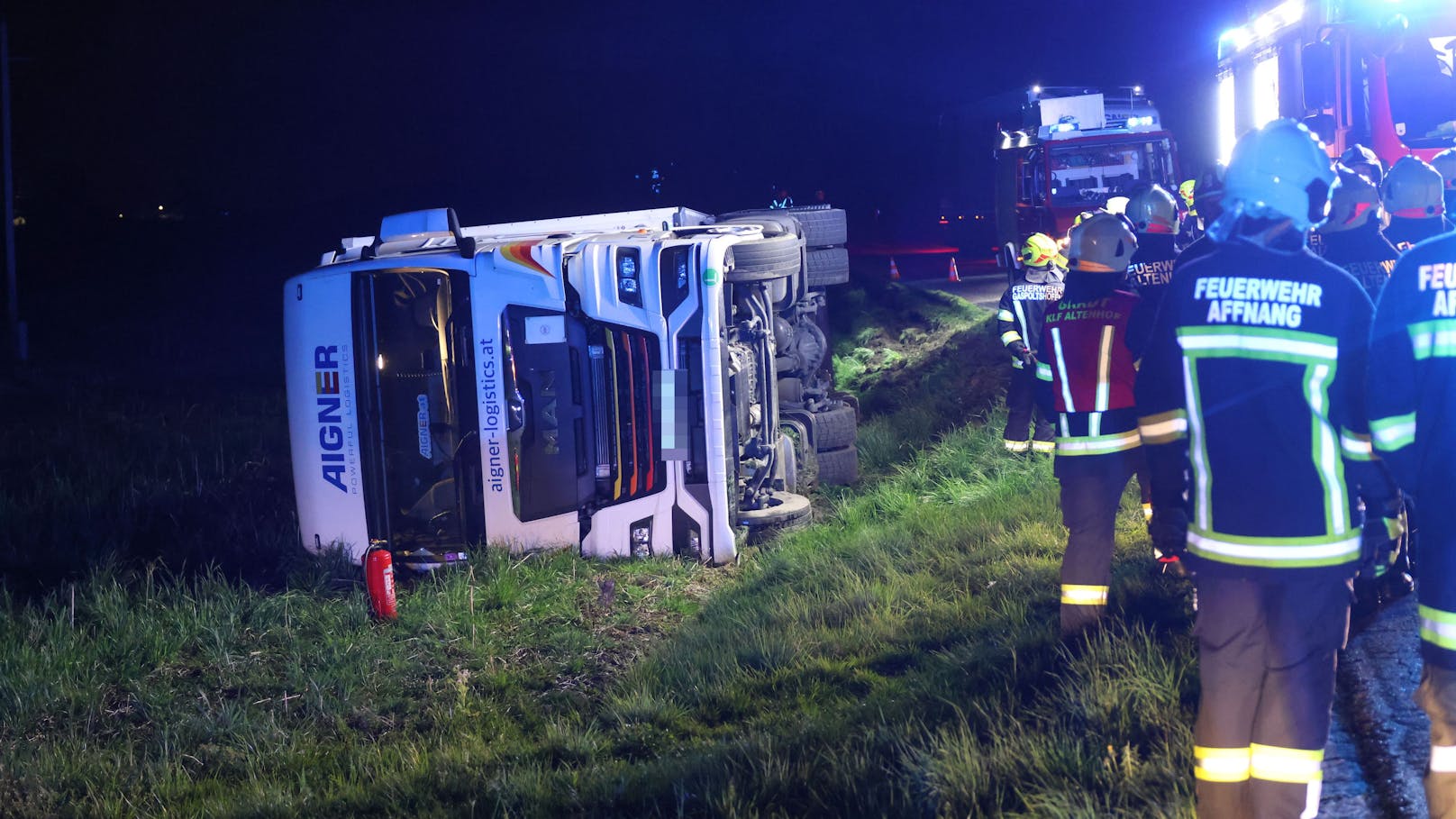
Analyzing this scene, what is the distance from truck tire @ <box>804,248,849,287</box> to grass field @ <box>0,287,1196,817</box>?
184 cm

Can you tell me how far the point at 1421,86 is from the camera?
333 inches

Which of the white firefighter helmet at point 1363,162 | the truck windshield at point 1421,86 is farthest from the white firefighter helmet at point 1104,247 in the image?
the truck windshield at point 1421,86

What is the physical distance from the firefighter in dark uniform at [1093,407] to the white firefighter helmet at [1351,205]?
1.56 metres

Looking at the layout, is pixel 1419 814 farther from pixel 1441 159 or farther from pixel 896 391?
pixel 896 391

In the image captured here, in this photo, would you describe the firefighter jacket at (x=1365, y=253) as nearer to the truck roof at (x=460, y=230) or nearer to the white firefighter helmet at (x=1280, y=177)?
the white firefighter helmet at (x=1280, y=177)

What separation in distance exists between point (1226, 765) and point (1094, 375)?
1.88 meters

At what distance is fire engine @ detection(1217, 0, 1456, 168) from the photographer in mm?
→ 8312

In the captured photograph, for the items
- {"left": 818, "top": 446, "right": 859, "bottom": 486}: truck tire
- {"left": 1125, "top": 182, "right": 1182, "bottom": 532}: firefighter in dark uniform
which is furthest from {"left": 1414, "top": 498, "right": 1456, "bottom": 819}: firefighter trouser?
{"left": 818, "top": 446, "right": 859, "bottom": 486}: truck tire

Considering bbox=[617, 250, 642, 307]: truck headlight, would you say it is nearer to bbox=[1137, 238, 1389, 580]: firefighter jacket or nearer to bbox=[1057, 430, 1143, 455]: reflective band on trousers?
bbox=[1057, 430, 1143, 455]: reflective band on trousers

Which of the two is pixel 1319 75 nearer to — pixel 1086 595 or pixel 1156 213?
pixel 1156 213

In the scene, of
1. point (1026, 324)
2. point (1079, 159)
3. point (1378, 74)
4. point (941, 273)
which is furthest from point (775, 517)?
point (941, 273)

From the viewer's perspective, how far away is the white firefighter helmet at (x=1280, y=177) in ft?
10.2

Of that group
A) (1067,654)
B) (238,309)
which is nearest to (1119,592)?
(1067,654)

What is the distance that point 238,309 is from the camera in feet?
84.1
